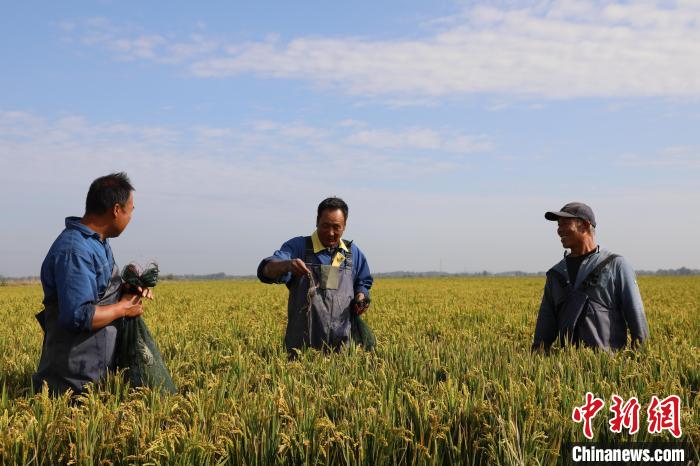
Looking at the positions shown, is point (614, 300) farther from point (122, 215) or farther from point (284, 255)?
point (122, 215)

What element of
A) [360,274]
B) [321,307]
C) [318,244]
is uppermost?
[318,244]

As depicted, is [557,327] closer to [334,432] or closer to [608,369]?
[608,369]

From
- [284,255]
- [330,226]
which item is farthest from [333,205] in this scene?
[284,255]

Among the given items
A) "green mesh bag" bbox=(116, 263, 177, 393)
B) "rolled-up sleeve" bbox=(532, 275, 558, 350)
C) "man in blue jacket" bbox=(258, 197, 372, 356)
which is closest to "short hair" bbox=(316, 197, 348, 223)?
"man in blue jacket" bbox=(258, 197, 372, 356)

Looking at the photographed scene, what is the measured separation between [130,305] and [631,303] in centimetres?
416

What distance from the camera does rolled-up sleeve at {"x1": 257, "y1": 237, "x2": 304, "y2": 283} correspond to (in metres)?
5.43

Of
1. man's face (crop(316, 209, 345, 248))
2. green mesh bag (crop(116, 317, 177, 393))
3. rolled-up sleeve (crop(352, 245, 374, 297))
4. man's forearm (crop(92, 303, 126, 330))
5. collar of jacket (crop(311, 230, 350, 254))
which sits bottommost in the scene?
green mesh bag (crop(116, 317, 177, 393))

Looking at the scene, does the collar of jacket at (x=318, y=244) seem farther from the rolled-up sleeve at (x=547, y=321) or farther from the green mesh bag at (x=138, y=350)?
the rolled-up sleeve at (x=547, y=321)

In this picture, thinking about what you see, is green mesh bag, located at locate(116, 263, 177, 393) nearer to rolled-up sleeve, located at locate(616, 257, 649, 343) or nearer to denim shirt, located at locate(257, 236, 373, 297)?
denim shirt, located at locate(257, 236, 373, 297)

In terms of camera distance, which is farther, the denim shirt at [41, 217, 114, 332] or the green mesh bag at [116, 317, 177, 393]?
the green mesh bag at [116, 317, 177, 393]

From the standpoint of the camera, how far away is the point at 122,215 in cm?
405

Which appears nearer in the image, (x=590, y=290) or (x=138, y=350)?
(x=138, y=350)

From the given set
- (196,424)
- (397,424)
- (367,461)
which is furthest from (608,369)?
(196,424)

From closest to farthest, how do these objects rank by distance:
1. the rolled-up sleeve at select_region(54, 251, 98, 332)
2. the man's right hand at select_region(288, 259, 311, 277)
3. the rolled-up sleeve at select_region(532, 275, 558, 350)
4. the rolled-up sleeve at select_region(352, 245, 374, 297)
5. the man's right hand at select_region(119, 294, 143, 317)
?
the rolled-up sleeve at select_region(54, 251, 98, 332) < the man's right hand at select_region(119, 294, 143, 317) < the man's right hand at select_region(288, 259, 311, 277) < the rolled-up sleeve at select_region(352, 245, 374, 297) < the rolled-up sleeve at select_region(532, 275, 558, 350)
